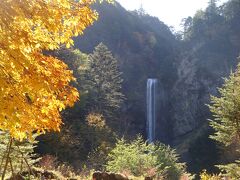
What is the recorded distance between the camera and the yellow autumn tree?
4.27 metres

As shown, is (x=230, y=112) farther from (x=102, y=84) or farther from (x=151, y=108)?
(x=151, y=108)

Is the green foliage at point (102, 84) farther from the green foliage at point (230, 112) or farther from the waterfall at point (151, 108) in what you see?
the green foliage at point (230, 112)

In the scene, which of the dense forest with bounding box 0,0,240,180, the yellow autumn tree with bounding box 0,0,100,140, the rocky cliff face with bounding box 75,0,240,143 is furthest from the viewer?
the rocky cliff face with bounding box 75,0,240,143

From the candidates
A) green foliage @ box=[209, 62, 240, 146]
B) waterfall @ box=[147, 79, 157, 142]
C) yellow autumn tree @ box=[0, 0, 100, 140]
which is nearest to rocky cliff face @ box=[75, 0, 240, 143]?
waterfall @ box=[147, 79, 157, 142]

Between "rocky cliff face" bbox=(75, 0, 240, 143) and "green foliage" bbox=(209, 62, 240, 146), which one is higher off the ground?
"rocky cliff face" bbox=(75, 0, 240, 143)

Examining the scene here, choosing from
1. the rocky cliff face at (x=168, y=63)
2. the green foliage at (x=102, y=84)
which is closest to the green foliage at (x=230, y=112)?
the green foliage at (x=102, y=84)

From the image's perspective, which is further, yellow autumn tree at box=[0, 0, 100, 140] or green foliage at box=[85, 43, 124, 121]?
green foliage at box=[85, 43, 124, 121]

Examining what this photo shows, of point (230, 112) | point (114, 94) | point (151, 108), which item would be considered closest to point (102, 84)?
point (114, 94)

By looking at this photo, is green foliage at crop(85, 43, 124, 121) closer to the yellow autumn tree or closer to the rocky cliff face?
the rocky cliff face

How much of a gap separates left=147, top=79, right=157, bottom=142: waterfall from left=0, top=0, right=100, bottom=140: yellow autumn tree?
44180 millimetres

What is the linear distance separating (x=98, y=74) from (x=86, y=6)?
36.6m

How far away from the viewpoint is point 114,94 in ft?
127

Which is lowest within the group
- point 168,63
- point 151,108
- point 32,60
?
point 32,60

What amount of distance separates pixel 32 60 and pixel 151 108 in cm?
4959
